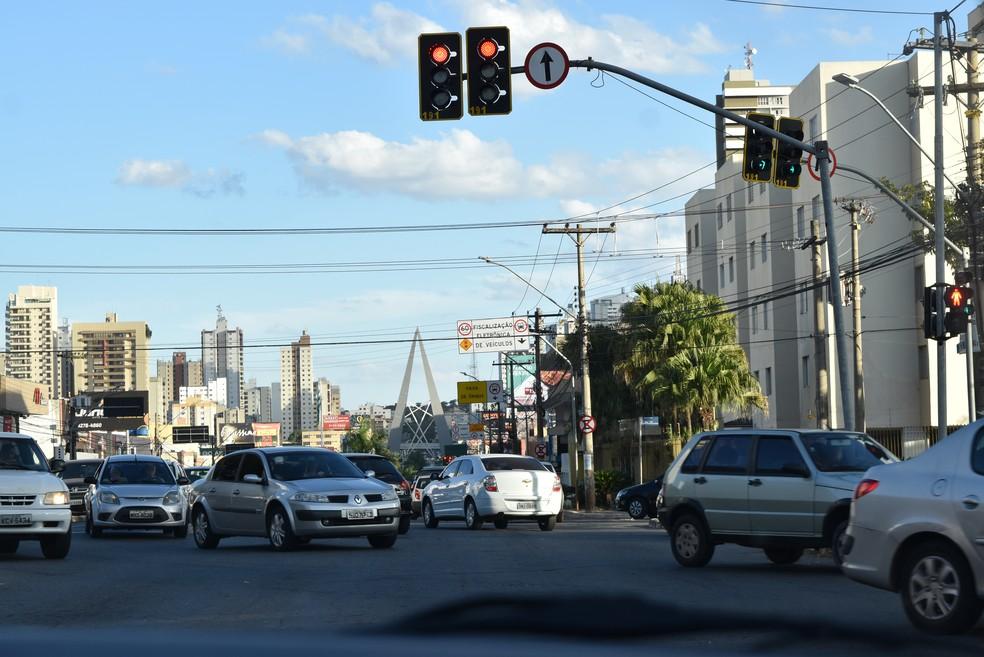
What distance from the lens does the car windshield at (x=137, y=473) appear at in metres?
25.7

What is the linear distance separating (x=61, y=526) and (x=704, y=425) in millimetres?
32037

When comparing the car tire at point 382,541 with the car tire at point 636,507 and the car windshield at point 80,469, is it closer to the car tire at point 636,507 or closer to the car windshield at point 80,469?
the car tire at point 636,507

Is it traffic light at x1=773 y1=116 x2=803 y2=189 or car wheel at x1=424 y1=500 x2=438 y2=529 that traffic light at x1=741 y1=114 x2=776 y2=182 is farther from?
car wheel at x1=424 y1=500 x2=438 y2=529

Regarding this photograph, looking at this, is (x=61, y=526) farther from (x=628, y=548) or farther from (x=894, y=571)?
(x=894, y=571)

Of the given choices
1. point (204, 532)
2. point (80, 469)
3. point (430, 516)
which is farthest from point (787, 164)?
point (80, 469)

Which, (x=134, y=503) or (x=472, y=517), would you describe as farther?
(x=472, y=517)

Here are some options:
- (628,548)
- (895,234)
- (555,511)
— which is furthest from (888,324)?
(628,548)

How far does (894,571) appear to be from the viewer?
9.60 m

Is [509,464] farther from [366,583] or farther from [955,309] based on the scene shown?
[366,583]

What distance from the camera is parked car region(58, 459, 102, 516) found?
3553 centimetres

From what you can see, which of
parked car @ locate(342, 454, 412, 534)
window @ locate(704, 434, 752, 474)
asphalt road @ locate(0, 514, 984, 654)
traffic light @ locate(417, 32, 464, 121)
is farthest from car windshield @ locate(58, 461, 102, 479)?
window @ locate(704, 434, 752, 474)

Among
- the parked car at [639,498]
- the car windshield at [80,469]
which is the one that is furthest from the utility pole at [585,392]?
the car windshield at [80,469]

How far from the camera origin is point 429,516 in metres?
30.1

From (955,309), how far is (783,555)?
7.32m
